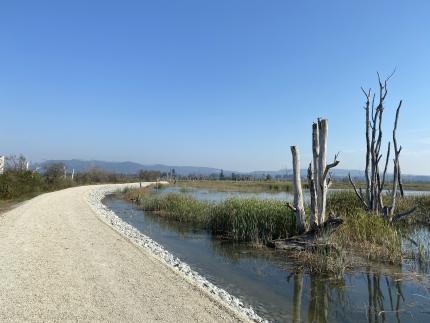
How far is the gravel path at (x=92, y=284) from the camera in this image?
5.33 m

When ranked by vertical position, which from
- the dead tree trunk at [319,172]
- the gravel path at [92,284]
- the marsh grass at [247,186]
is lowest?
the gravel path at [92,284]

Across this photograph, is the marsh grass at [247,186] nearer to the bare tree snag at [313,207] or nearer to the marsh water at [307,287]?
the bare tree snag at [313,207]

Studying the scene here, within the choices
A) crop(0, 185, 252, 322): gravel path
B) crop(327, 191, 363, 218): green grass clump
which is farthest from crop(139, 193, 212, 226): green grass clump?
crop(0, 185, 252, 322): gravel path

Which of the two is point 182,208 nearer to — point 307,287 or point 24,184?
point 307,287

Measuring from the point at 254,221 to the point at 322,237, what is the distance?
2.86m

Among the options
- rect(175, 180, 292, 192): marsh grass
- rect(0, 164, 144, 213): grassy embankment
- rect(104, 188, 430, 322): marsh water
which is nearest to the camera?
rect(104, 188, 430, 322): marsh water

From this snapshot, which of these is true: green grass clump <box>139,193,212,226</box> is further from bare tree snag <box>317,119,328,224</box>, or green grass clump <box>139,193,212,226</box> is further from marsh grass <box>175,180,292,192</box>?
marsh grass <box>175,180,292,192</box>

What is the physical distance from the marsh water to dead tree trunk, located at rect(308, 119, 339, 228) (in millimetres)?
1838

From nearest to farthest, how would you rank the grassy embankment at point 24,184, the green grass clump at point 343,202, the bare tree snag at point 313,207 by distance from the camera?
A: the bare tree snag at point 313,207 < the green grass clump at point 343,202 < the grassy embankment at point 24,184

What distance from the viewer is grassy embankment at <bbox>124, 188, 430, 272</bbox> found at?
10.1 meters

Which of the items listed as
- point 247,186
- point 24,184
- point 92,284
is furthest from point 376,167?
point 247,186

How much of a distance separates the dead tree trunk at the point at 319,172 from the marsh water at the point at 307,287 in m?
1.84

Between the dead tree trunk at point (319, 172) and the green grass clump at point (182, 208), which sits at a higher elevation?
the dead tree trunk at point (319, 172)

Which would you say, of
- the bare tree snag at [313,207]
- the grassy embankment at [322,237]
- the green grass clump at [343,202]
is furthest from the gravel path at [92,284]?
the green grass clump at [343,202]
